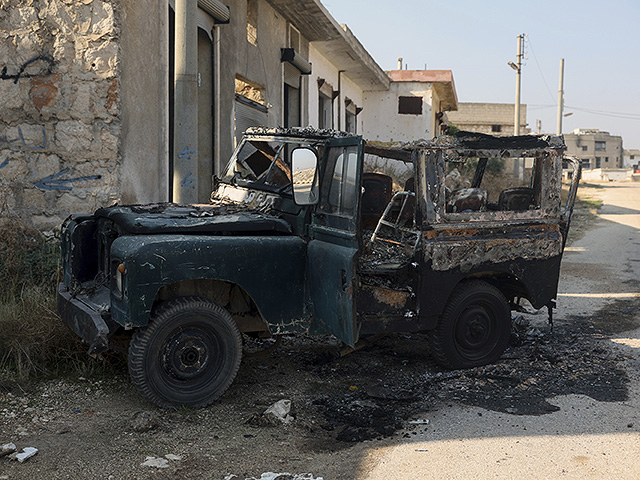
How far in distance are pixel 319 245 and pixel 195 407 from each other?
1.41 m

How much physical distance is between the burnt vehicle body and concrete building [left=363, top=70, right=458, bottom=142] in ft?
66.0

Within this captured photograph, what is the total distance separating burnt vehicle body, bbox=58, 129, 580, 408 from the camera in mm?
4309

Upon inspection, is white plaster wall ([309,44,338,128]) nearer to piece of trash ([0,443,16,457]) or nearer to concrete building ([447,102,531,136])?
piece of trash ([0,443,16,457])

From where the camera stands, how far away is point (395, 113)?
1001 inches

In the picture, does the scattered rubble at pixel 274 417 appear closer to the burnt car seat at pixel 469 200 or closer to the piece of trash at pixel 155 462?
the piece of trash at pixel 155 462

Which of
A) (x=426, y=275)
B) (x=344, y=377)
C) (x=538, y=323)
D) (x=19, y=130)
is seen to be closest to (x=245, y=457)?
(x=344, y=377)

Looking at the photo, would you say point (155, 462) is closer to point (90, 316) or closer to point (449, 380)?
point (90, 316)

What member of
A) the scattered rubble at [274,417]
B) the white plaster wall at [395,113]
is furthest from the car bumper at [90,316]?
the white plaster wall at [395,113]

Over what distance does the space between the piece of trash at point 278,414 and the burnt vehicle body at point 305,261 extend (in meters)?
0.41

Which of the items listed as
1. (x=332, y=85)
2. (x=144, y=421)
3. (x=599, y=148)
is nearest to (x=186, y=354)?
(x=144, y=421)

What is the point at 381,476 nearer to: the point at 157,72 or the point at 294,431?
the point at 294,431

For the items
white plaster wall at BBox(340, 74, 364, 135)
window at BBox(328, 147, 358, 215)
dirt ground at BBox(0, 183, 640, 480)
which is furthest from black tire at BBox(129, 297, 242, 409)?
white plaster wall at BBox(340, 74, 364, 135)

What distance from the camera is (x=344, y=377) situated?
16.9 ft

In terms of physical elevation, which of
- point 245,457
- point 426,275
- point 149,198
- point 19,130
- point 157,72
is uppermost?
point 157,72
